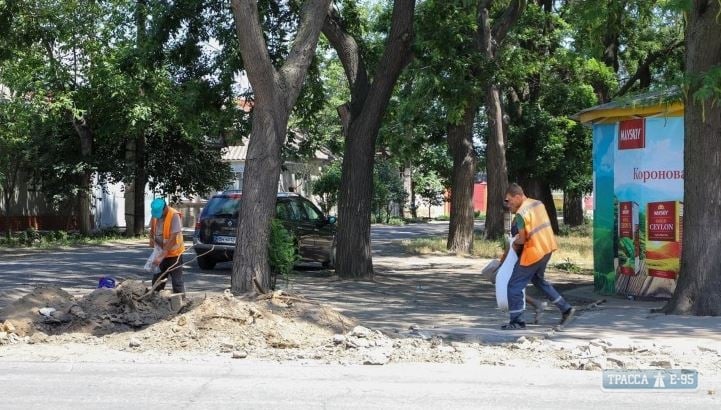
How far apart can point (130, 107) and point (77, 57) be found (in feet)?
9.14

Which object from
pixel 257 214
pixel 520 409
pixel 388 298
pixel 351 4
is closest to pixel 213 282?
pixel 388 298

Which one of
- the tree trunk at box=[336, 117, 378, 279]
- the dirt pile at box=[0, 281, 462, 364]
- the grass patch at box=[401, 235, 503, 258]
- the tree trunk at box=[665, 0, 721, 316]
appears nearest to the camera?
the dirt pile at box=[0, 281, 462, 364]

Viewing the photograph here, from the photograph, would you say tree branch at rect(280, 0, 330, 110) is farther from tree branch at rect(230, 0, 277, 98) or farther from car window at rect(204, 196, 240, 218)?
car window at rect(204, 196, 240, 218)

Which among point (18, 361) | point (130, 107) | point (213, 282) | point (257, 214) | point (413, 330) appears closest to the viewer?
point (18, 361)

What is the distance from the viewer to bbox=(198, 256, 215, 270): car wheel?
63.1 ft

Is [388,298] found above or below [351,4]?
below

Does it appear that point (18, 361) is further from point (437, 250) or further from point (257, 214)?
point (437, 250)

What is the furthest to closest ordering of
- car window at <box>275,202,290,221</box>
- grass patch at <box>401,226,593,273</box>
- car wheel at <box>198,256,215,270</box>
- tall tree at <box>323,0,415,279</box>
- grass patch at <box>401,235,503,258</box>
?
grass patch at <box>401,235,503,258</box> → grass patch at <box>401,226,593,273</box> → car wheel at <box>198,256,215,270</box> → car window at <box>275,202,290,221</box> → tall tree at <box>323,0,415,279</box>

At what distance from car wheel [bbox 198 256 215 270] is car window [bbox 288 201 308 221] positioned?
200cm

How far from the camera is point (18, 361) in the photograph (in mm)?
8773

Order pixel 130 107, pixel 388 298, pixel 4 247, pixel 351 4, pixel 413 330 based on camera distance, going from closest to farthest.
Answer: pixel 413 330 < pixel 388 298 < pixel 351 4 < pixel 4 247 < pixel 130 107

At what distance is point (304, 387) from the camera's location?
753cm

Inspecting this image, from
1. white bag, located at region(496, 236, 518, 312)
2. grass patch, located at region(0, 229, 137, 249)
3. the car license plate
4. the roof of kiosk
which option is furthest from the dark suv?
grass patch, located at region(0, 229, 137, 249)

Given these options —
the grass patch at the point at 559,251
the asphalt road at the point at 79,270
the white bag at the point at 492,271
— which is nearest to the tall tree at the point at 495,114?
the grass patch at the point at 559,251
